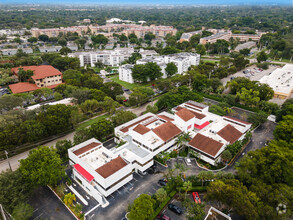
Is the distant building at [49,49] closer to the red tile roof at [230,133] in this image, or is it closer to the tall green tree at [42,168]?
the tall green tree at [42,168]

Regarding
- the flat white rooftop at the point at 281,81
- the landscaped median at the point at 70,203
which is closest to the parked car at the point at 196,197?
the landscaped median at the point at 70,203

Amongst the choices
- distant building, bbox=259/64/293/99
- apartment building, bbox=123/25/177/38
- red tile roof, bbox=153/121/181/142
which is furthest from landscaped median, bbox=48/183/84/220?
apartment building, bbox=123/25/177/38

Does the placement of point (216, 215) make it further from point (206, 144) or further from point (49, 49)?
point (49, 49)

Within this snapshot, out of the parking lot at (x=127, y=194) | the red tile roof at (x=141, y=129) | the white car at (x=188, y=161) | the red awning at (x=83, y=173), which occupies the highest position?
the red tile roof at (x=141, y=129)

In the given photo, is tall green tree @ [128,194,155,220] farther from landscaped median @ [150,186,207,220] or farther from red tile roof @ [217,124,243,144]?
red tile roof @ [217,124,243,144]

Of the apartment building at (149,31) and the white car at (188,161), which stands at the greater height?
the apartment building at (149,31)

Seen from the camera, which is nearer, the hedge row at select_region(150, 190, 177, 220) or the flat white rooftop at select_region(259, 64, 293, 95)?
the hedge row at select_region(150, 190, 177, 220)
